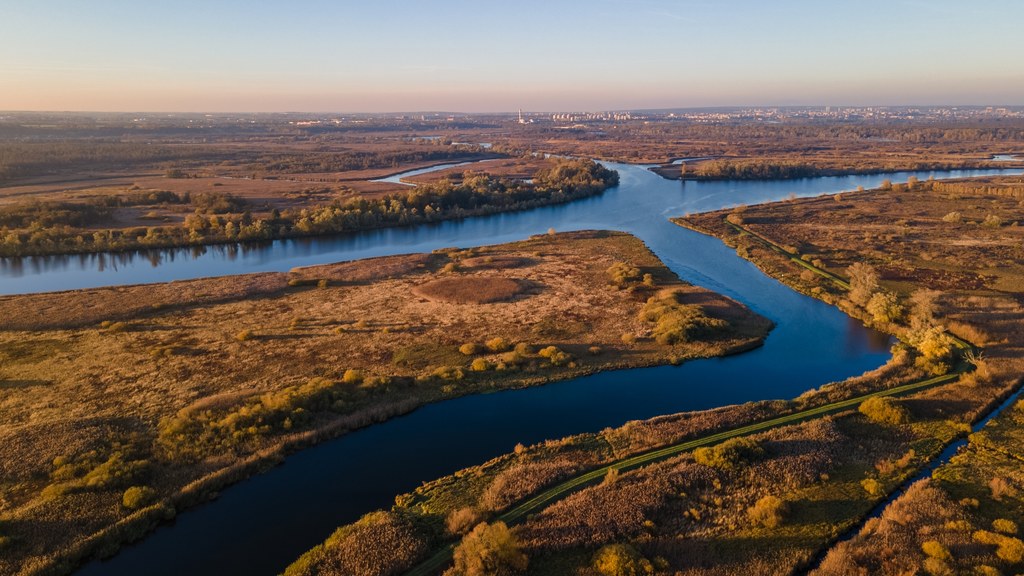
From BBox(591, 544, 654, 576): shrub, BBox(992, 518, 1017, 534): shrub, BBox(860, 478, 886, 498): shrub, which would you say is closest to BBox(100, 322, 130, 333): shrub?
BBox(591, 544, 654, 576): shrub

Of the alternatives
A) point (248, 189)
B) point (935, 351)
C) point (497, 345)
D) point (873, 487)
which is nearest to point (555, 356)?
point (497, 345)

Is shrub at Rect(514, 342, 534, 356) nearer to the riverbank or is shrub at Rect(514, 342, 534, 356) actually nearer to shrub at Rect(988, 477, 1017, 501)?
shrub at Rect(988, 477, 1017, 501)

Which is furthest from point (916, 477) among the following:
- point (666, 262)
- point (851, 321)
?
point (666, 262)

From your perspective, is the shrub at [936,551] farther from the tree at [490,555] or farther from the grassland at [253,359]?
the grassland at [253,359]

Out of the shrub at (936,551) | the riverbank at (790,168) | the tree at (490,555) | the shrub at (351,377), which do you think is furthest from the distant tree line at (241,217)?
the shrub at (936,551)

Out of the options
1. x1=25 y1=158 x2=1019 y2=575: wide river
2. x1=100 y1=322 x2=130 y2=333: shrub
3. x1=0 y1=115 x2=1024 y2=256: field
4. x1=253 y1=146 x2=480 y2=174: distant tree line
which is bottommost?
x1=25 y1=158 x2=1019 y2=575: wide river
